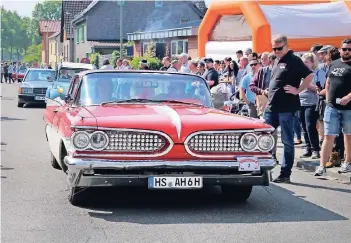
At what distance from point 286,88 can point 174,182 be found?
2883mm

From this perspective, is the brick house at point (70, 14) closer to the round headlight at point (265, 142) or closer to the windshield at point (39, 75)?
the windshield at point (39, 75)

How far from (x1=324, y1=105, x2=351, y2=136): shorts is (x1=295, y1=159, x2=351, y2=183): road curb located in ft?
2.01

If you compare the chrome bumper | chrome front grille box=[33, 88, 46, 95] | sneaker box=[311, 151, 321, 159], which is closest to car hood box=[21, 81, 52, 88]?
chrome front grille box=[33, 88, 46, 95]

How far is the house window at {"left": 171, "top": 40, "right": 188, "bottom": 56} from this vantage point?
41.8 metres

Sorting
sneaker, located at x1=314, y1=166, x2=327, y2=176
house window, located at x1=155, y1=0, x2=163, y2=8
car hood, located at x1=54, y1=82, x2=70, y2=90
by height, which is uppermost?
house window, located at x1=155, y1=0, x2=163, y2=8

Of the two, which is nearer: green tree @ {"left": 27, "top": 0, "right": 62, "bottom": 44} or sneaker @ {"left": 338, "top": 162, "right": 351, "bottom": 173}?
sneaker @ {"left": 338, "top": 162, "right": 351, "bottom": 173}

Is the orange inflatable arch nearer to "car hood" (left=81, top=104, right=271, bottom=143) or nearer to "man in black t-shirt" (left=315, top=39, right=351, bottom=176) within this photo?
"man in black t-shirt" (left=315, top=39, right=351, bottom=176)

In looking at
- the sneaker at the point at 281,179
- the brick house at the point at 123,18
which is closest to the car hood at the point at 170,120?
the sneaker at the point at 281,179

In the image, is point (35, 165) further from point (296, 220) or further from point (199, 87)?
point (296, 220)

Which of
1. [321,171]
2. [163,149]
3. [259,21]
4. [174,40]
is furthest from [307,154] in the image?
[174,40]

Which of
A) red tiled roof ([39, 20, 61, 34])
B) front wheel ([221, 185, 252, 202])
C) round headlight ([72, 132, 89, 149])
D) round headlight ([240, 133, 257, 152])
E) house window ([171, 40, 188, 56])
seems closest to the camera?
round headlight ([72, 132, 89, 149])

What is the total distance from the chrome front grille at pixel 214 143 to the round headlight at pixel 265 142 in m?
0.22

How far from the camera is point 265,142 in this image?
7.60 metres

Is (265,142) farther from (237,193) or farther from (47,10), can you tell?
(47,10)
